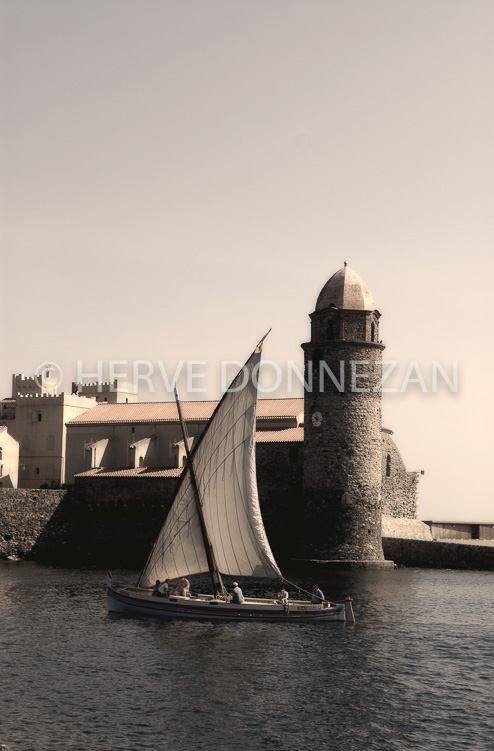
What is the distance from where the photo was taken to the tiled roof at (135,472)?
72769 millimetres

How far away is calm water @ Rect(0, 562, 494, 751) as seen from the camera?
24.3 meters

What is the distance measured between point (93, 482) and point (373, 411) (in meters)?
24.1

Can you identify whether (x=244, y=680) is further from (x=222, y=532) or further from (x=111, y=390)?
(x=111, y=390)

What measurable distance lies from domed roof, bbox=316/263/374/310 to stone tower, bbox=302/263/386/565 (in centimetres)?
10

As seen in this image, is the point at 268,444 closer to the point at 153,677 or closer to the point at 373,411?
the point at 373,411

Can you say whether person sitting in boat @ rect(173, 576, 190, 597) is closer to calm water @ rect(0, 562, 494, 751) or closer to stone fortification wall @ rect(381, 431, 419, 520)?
calm water @ rect(0, 562, 494, 751)

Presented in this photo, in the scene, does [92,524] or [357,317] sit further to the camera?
[92,524]

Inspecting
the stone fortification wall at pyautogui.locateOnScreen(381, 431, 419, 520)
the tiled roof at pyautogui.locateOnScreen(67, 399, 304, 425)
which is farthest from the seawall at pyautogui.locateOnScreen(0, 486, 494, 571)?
the tiled roof at pyautogui.locateOnScreen(67, 399, 304, 425)

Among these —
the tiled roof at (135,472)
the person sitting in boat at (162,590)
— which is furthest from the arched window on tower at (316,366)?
the person sitting in boat at (162,590)

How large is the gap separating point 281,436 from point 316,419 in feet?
23.5

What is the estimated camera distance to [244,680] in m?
30.1

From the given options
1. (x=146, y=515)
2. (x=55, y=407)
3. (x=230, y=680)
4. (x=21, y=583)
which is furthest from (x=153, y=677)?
(x=55, y=407)

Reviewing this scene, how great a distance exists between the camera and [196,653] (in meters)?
34.5

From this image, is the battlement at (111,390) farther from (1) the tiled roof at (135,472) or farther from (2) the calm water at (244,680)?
(2) the calm water at (244,680)
